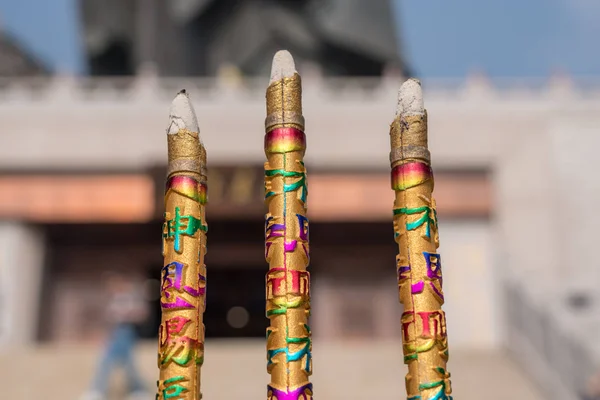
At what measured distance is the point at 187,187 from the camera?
4195 mm

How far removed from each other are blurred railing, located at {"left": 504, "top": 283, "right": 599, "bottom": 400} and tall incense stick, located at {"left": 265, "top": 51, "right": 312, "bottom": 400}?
4.35m

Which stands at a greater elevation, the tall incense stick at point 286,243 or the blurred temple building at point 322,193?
the blurred temple building at point 322,193

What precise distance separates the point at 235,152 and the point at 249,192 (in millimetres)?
805

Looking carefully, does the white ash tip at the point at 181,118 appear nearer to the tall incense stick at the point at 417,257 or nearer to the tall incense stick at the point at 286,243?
the tall incense stick at the point at 286,243

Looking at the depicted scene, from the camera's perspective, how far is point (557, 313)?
944cm

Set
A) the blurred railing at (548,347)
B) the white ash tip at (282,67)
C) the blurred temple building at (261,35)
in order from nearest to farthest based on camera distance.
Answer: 1. the white ash tip at (282,67)
2. the blurred railing at (548,347)
3. the blurred temple building at (261,35)

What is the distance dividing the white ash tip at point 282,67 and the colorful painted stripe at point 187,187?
2.14 ft

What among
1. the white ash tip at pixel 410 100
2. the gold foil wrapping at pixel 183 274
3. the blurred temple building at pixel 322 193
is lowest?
the gold foil wrapping at pixel 183 274

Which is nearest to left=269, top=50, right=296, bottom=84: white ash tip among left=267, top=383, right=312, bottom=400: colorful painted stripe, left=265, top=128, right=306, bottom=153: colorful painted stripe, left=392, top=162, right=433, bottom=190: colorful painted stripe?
left=265, top=128, right=306, bottom=153: colorful painted stripe

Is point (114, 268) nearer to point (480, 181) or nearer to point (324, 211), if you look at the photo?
point (324, 211)

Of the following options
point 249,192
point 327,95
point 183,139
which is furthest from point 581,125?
point 183,139

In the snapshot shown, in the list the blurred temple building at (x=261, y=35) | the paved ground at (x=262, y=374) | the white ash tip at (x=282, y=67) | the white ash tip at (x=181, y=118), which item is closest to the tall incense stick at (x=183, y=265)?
the white ash tip at (x=181, y=118)

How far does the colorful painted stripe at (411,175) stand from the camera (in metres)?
4.06

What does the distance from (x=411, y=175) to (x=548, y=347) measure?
6.14m
